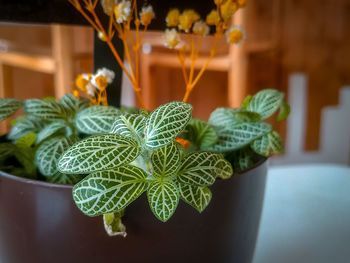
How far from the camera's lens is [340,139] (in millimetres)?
2715

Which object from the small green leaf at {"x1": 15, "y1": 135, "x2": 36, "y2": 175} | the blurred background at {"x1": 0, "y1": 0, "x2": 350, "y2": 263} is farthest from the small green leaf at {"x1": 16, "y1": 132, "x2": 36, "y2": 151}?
the blurred background at {"x1": 0, "y1": 0, "x2": 350, "y2": 263}

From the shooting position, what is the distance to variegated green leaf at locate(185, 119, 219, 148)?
41 cm

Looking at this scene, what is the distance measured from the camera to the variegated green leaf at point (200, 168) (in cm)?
31

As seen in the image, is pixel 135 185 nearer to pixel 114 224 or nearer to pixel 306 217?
pixel 114 224

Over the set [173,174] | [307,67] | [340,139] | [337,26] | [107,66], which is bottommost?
[340,139]

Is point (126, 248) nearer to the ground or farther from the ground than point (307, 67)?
nearer to the ground

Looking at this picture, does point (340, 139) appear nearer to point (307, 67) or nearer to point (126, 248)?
point (307, 67)

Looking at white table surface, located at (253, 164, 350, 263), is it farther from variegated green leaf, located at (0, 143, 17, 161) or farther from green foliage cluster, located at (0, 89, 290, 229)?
variegated green leaf, located at (0, 143, 17, 161)

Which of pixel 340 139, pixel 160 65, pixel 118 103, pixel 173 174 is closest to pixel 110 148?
pixel 173 174

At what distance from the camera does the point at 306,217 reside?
2.08 feet

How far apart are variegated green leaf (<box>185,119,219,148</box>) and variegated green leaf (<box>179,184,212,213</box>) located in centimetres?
10

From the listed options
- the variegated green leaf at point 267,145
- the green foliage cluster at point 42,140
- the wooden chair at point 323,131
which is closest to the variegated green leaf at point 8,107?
the green foliage cluster at point 42,140

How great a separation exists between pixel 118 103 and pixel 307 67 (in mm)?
2541

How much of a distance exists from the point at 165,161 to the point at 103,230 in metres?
0.08
